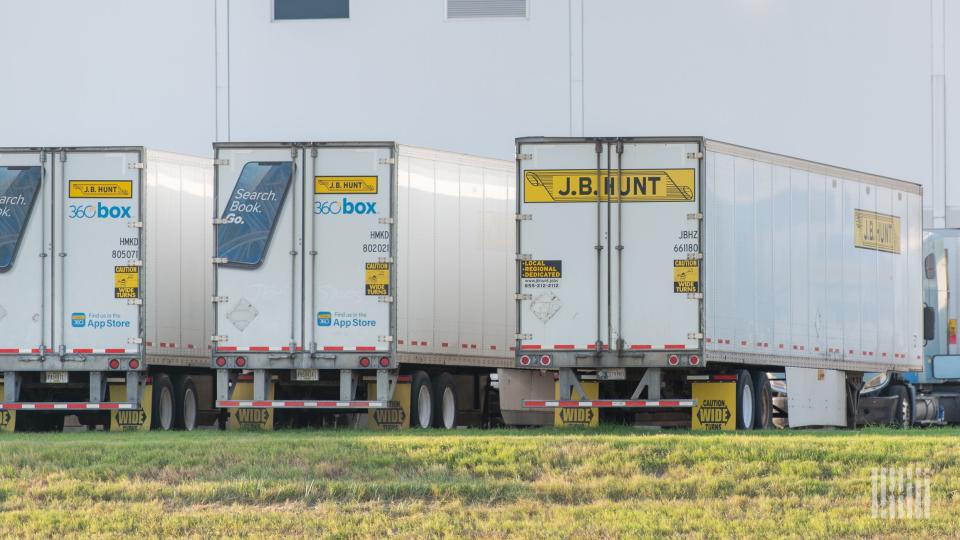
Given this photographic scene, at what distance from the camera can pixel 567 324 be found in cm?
2183

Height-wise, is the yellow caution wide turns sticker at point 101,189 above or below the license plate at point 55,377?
above

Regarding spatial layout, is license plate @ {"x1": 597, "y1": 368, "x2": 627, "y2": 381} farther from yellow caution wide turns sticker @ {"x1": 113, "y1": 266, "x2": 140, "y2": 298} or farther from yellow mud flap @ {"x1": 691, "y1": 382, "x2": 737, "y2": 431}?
yellow caution wide turns sticker @ {"x1": 113, "y1": 266, "x2": 140, "y2": 298}

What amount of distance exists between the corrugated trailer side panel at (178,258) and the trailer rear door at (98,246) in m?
0.38

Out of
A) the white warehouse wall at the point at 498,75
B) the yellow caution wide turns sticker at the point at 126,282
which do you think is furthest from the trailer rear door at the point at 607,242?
the white warehouse wall at the point at 498,75

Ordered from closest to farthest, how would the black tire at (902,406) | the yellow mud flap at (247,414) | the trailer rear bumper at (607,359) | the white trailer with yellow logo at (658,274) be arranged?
1. the trailer rear bumper at (607,359)
2. the white trailer with yellow logo at (658,274)
3. the yellow mud flap at (247,414)
4. the black tire at (902,406)

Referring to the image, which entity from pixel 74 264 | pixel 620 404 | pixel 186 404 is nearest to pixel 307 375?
pixel 186 404

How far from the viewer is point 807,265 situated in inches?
953

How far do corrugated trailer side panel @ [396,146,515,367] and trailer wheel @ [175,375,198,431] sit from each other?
3.66 meters

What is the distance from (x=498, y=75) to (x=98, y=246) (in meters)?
16.1

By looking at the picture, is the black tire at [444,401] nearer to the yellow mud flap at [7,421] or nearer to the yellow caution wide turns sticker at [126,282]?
the yellow caution wide turns sticker at [126,282]

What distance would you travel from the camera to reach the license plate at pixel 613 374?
72.4ft

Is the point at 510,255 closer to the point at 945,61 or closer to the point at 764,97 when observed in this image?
the point at 764,97
